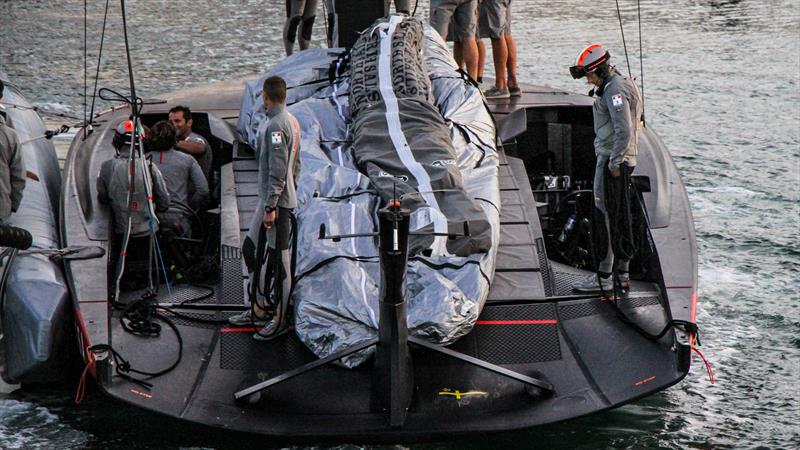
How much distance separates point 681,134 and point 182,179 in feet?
23.4

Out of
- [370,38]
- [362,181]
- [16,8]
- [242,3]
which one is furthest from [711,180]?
[16,8]

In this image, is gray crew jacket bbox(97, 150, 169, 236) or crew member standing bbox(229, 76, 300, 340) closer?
crew member standing bbox(229, 76, 300, 340)

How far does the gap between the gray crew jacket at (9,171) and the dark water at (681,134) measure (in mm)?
1087

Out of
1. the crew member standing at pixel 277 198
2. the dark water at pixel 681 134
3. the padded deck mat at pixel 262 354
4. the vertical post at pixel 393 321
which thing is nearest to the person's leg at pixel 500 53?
the dark water at pixel 681 134

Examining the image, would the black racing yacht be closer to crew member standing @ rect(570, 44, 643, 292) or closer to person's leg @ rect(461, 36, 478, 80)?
crew member standing @ rect(570, 44, 643, 292)

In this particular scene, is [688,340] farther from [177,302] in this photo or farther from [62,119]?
[62,119]

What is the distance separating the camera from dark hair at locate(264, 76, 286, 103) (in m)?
5.73

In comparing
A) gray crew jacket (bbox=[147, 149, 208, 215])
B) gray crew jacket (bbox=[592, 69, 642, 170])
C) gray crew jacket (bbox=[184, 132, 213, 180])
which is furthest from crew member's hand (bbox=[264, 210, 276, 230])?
gray crew jacket (bbox=[184, 132, 213, 180])

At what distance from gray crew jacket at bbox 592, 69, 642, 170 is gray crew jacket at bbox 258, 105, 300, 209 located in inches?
66.5

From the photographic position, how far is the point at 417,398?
5.51 metres

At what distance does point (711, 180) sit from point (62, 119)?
23.5ft

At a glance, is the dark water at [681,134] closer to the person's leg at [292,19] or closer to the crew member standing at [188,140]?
the crew member standing at [188,140]

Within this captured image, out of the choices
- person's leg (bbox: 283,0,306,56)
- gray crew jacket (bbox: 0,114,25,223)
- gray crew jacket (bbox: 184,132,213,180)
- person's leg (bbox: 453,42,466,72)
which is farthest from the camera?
person's leg (bbox: 283,0,306,56)

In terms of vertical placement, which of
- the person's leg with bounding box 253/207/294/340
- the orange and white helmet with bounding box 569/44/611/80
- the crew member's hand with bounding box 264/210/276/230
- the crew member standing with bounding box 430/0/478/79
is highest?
the crew member standing with bounding box 430/0/478/79
